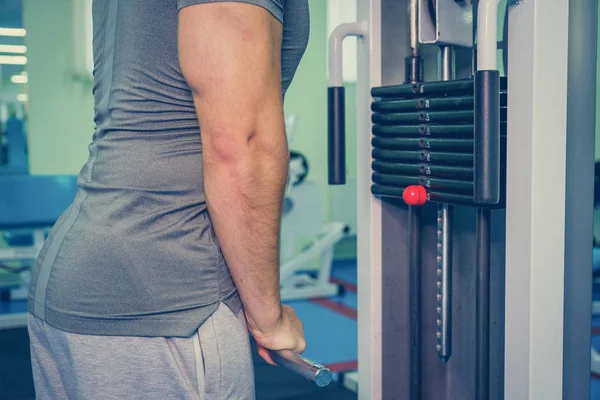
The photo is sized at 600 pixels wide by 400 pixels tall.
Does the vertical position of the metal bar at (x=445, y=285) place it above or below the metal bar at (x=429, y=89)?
below

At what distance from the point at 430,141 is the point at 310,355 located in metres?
2.02

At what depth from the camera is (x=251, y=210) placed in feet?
2.87

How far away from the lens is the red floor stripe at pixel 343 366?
297 centimetres

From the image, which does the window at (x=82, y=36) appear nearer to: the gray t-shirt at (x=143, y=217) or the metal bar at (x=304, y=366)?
the gray t-shirt at (x=143, y=217)

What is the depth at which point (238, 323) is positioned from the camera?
0.91 meters

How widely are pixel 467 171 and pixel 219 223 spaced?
0.59 m

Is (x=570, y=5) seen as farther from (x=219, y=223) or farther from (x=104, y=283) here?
(x=104, y=283)

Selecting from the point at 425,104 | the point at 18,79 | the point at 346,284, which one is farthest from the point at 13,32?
the point at 425,104

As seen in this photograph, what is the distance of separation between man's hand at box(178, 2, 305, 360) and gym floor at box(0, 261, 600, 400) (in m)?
1.92

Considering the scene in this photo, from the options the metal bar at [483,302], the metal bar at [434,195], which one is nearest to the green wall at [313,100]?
the metal bar at [434,195]

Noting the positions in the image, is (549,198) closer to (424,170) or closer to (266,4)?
(424,170)

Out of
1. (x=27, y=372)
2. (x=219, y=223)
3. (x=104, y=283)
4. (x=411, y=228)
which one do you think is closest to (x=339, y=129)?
(x=411, y=228)

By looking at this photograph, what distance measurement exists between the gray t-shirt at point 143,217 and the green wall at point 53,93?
422 cm

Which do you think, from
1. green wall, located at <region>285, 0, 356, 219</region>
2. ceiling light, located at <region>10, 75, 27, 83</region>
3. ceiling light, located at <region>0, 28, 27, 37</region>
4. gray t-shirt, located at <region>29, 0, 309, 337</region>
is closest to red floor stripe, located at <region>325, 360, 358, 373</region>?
gray t-shirt, located at <region>29, 0, 309, 337</region>
